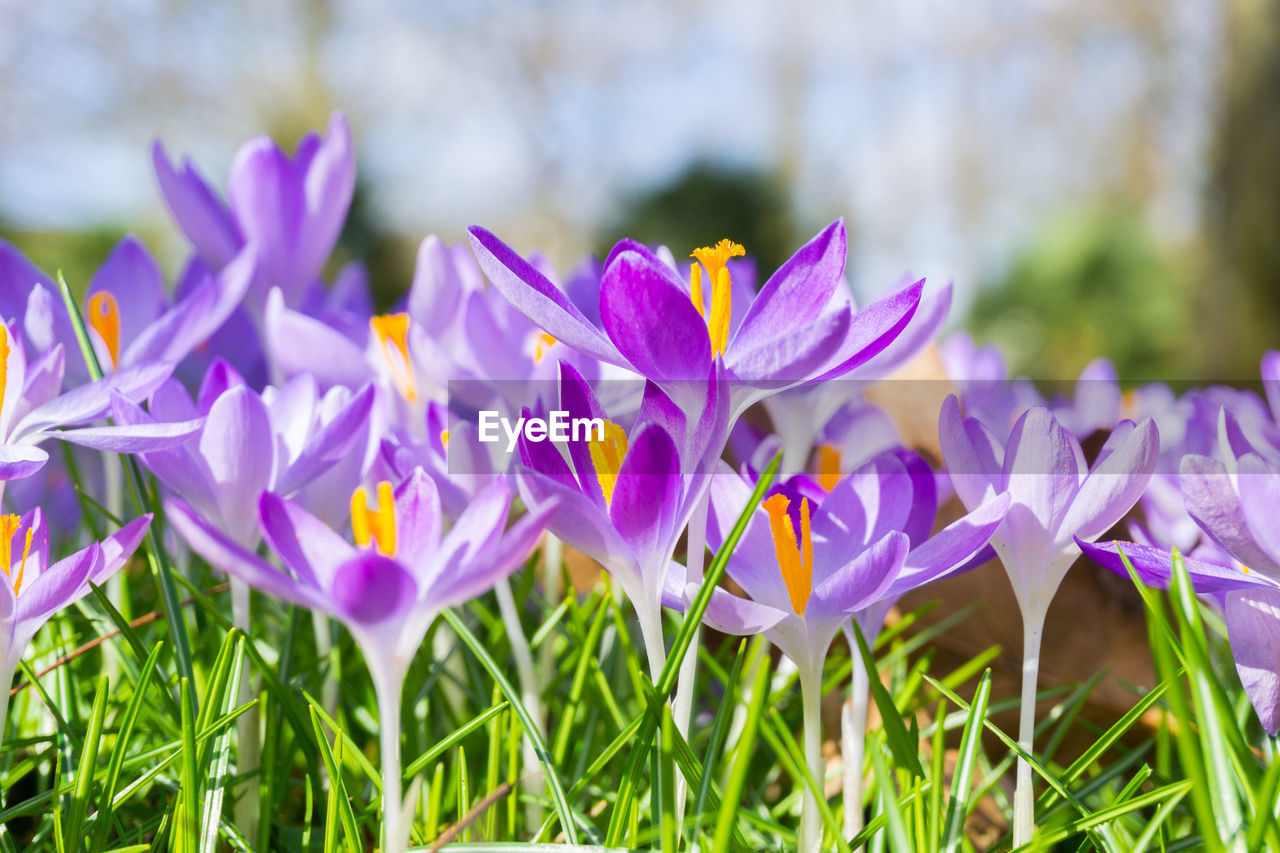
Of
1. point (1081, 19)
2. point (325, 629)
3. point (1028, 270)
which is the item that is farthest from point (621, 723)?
point (1081, 19)

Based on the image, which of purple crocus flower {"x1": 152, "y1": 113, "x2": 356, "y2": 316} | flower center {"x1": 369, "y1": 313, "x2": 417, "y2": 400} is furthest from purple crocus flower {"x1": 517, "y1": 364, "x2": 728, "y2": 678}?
purple crocus flower {"x1": 152, "y1": 113, "x2": 356, "y2": 316}

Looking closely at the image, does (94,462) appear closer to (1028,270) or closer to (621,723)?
(621,723)

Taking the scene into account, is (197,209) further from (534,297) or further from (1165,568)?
(1165,568)

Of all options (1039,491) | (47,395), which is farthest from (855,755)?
(47,395)

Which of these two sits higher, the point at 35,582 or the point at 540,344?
the point at 540,344

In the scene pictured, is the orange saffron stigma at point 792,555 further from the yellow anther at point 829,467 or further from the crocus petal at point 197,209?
the crocus petal at point 197,209

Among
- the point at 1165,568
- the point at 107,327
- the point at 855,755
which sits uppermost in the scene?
the point at 107,327

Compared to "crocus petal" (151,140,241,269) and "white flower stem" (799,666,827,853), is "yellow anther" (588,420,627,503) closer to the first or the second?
"white flower stem" (799,666,827,853)

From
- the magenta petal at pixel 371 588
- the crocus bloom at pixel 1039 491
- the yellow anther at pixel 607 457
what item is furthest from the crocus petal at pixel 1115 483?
the magenta petal at pixel 371 588
